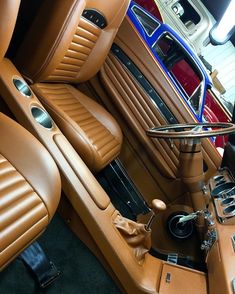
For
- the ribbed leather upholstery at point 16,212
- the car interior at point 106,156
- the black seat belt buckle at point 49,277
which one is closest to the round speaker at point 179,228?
the car interior at point 106,156

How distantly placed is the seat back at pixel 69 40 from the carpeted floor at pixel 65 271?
740mm

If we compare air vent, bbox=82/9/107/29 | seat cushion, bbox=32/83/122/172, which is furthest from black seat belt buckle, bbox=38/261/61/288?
air vent, bbox=82/9/107/29

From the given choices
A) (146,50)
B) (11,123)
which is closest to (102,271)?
(11,123)

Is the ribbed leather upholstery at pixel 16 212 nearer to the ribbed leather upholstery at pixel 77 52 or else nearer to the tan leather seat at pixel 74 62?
the tan leather seat at pixel 74 62

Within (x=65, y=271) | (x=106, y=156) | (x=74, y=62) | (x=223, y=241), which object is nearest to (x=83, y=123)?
(x=106, y=156)

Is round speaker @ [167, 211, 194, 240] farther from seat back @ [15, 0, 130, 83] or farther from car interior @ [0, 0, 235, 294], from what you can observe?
seat back @ [15, 0, 130, 83]

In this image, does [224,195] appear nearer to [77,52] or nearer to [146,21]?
[77,52]

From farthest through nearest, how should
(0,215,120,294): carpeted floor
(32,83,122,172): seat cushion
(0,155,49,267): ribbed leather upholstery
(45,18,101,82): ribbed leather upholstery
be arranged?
(45,18,101,82): ribbed leather upholstery
(32,83,122,172): seat cushion
(0,215,120,294): carpeted floor
(0,155,49,267): ribbed leather upholstery

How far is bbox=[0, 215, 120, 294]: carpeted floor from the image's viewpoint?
55.9 inches

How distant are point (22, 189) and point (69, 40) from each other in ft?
2.62

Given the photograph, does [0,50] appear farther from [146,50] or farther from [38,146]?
[146,50]

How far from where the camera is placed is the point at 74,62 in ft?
6.07

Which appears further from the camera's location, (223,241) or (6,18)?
(223,241)

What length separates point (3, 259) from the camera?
95 cm
